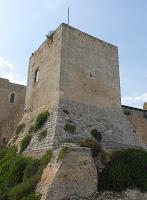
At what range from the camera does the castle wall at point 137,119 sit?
21.9m

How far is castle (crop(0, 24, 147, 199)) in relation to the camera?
14.2m

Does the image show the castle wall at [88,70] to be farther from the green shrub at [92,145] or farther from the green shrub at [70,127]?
the green shrub at [92,145]

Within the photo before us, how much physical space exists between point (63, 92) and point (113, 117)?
3.89 m

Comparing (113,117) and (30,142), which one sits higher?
(113,117)

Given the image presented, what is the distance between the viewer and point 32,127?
1562 cm

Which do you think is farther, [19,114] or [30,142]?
[19,114]

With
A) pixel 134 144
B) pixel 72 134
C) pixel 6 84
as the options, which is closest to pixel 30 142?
pixel 72 134

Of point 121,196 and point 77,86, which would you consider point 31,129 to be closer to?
point 77,86

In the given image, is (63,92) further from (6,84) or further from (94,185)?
(6,84)

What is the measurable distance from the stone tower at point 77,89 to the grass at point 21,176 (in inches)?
37.8

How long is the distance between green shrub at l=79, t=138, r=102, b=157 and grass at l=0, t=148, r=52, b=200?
185 cm

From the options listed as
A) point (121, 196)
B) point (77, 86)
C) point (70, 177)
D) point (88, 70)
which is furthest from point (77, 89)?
point (121, 196)

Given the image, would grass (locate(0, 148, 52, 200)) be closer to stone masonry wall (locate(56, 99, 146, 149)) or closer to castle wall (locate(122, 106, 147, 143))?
stone masonry wall (locate(56, 99, 146, 149))

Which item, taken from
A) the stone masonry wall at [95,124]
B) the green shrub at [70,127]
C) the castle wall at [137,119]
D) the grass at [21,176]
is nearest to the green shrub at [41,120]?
the stone masonry wall at [95,124]
